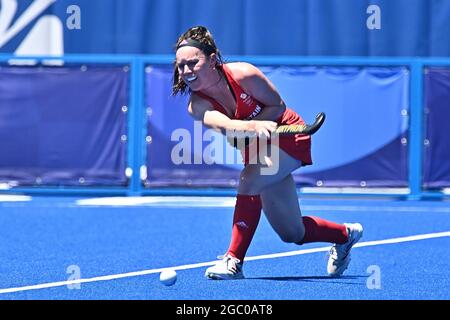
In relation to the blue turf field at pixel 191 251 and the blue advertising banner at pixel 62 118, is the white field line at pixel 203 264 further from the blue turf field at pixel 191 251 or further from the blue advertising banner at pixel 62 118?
the blue advertising banner at pixel 62 118

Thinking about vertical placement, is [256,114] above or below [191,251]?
above

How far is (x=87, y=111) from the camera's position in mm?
13008

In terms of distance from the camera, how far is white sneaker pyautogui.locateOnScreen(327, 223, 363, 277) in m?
7.45

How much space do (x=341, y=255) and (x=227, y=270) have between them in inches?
32.3

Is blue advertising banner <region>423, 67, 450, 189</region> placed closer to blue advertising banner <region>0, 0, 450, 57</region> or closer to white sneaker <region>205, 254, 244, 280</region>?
blue advertising banner <region>0, 0, 450, 57</region>

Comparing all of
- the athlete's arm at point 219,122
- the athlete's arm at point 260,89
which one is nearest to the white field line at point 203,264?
the athlete's arm at point 219,122

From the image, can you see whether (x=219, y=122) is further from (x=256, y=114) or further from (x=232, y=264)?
(x=232, y=264)

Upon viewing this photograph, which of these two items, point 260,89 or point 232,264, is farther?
point 232,264

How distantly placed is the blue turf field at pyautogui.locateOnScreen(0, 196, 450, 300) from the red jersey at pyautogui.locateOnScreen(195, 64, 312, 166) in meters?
0.79

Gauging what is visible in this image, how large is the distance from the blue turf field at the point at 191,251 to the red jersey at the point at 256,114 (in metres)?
0.79

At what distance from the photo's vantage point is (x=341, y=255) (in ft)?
24.6

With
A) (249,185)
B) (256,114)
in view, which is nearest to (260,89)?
(256,114)

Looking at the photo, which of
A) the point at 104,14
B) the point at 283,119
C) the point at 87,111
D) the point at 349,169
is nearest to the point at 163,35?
the point at 104,14

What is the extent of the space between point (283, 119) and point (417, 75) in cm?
600
